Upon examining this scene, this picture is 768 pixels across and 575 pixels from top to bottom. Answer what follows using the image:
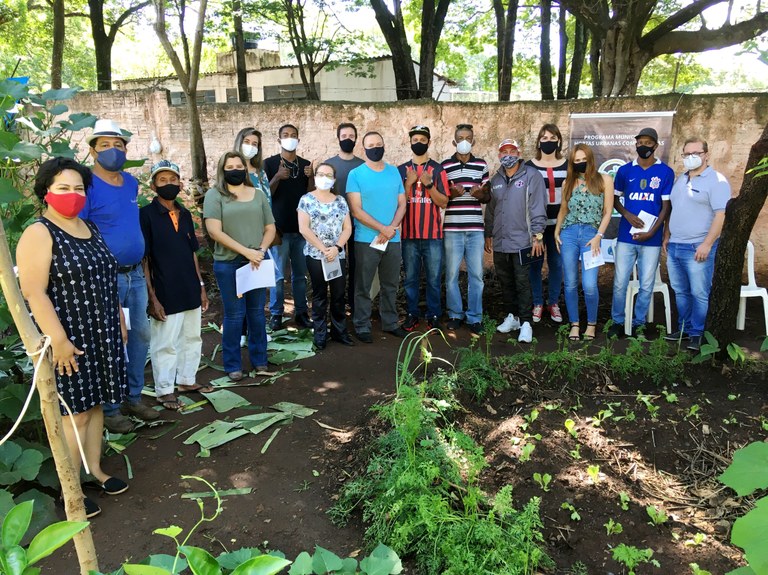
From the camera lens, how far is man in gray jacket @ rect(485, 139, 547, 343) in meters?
6.00

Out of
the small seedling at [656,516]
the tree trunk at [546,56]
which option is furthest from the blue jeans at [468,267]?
the tree trunk at [546,56]

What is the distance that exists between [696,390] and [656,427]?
77 cm

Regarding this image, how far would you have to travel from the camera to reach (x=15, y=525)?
1519 millimetres

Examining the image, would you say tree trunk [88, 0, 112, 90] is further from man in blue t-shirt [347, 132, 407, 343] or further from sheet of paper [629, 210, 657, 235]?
sheet of paper [629, 210, 657, 235]

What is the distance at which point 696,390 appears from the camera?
4535mm

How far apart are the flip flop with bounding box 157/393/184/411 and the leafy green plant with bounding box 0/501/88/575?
3174 millimetres

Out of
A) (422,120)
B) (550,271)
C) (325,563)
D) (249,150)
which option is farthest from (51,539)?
(422,120)

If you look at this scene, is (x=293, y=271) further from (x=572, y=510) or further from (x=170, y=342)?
(x=572, y=510)

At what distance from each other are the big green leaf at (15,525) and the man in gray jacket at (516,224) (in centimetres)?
508

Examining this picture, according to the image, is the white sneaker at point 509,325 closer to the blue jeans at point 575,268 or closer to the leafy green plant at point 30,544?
the blue jeans at point 575,268

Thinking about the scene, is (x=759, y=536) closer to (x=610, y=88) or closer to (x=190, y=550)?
(x=190, y=550)

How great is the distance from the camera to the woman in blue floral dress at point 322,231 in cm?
563

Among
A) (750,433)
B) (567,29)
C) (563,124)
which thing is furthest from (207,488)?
(567,29)

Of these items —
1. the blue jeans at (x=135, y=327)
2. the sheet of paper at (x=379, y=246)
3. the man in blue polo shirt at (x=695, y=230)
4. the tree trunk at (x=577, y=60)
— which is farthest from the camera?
the tree trunk at (x=577, y=60)
